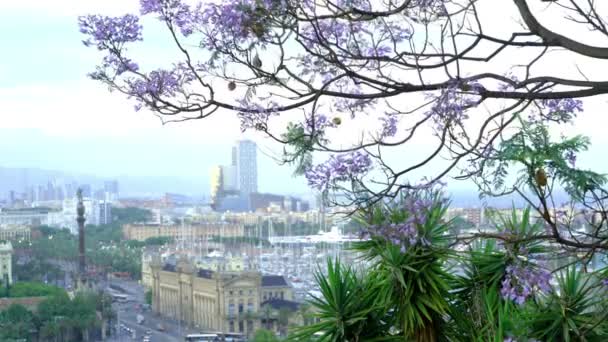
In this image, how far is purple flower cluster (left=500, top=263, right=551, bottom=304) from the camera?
156cm

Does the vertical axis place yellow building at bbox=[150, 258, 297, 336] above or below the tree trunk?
above

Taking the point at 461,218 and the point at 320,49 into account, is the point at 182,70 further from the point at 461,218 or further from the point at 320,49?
the point at 461,218

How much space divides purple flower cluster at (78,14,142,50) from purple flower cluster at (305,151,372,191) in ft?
1.28

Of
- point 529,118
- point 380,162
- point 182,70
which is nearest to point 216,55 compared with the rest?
point 182,70

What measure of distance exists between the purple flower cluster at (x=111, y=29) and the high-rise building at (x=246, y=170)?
35878mm

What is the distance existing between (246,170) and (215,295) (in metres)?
12.1

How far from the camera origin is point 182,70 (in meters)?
1.76

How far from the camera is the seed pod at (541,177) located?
1585 millimetres

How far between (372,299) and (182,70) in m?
1.66

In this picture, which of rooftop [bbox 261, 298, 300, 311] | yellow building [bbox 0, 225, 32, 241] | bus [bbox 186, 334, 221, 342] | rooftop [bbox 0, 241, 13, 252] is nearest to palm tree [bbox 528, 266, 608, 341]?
bus [bbox 186, 334, 221, 342]

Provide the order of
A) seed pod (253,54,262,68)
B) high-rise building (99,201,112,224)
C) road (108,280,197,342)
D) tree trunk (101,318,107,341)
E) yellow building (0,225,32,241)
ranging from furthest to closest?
1. high-rise building (99,201,112,224)
2. yellow building (0,225,32,241)
3. road (108,280,197,342)
4. tree trunk (101,318,107,341)
5. seed pod (253,54,262,68)

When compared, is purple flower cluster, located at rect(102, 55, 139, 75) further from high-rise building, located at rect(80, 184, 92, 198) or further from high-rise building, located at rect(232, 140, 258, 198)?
high-rise building, located at rect(80, 184, 92, 198)

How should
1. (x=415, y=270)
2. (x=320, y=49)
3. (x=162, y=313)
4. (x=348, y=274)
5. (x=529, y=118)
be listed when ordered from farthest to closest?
1. (x=162, y=313)
2. (x=348, y=274)
3. (x=415, y=270)
4. (x=529, y=118)
5. (x=320, y=49)

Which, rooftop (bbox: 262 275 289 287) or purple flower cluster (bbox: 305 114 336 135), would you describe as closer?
purple flower cluster (bbox: 305 114 336 135)
